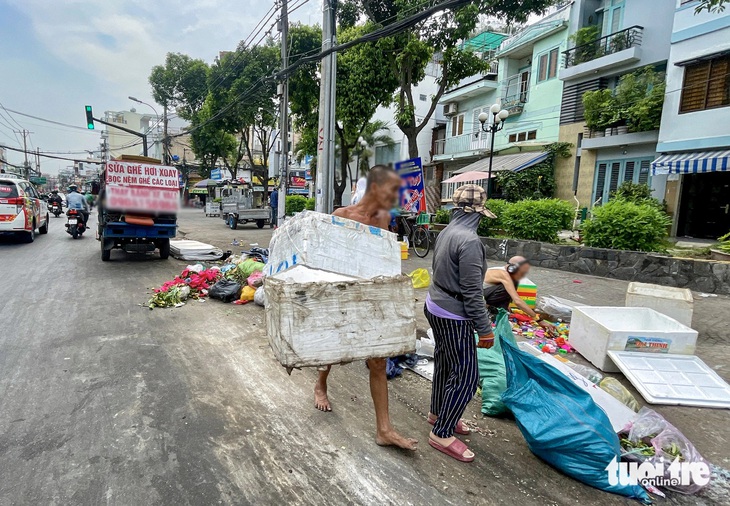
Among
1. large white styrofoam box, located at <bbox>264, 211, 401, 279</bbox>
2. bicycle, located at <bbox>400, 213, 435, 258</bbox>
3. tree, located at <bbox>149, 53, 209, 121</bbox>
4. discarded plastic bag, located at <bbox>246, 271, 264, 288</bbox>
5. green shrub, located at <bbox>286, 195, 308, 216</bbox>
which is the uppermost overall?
tree, located at <bbox>149, 53, 209, 121</bbox>

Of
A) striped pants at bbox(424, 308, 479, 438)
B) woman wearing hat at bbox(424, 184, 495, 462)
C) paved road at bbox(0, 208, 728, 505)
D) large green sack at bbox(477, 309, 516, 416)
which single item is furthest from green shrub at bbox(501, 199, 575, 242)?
striped pants at bbox(424, 308, 479, 438)

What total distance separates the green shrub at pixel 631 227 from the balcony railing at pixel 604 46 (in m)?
8.84

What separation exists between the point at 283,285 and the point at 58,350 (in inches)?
139

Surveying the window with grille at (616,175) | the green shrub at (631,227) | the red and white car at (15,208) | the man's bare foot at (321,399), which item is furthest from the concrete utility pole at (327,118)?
the window with grille at (616,175)

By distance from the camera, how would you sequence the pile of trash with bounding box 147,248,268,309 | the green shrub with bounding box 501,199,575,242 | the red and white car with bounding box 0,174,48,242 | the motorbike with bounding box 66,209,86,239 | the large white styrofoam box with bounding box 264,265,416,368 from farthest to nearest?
1. the motorbike with bounding box 66,209,86,239
2. the red and white car with bounding box 0,174,48,242
3. the green shrub with bounding box 501,199,575,242
4. the pile of trash with bounding box 147,248,268,309
5. the large white styrofoam box with bounding box 264,265,416,368

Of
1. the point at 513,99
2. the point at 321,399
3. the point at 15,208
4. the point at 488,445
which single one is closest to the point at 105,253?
the point at 15,208

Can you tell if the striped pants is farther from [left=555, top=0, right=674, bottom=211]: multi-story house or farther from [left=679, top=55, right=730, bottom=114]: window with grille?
[left=555, top=0, right=674, bottom=211]: multi-story house

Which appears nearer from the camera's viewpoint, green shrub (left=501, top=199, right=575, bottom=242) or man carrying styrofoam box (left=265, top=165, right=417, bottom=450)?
man carrying styrofoam box (left=265, top=165, right=417, bottom=450)

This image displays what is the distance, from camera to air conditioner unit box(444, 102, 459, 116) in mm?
22688

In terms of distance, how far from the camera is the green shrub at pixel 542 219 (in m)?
9.12

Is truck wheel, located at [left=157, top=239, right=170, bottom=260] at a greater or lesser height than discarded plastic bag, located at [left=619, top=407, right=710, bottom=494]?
greater

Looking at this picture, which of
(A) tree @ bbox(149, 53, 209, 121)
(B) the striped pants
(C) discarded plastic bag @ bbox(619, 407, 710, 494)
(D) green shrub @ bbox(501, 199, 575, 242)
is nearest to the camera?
(C) discarded plastic bag @ bbox(619, 407, 710, 494)

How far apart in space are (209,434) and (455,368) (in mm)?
1647

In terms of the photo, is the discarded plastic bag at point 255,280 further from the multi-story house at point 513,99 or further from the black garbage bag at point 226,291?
the multi-story house at point 513,99
